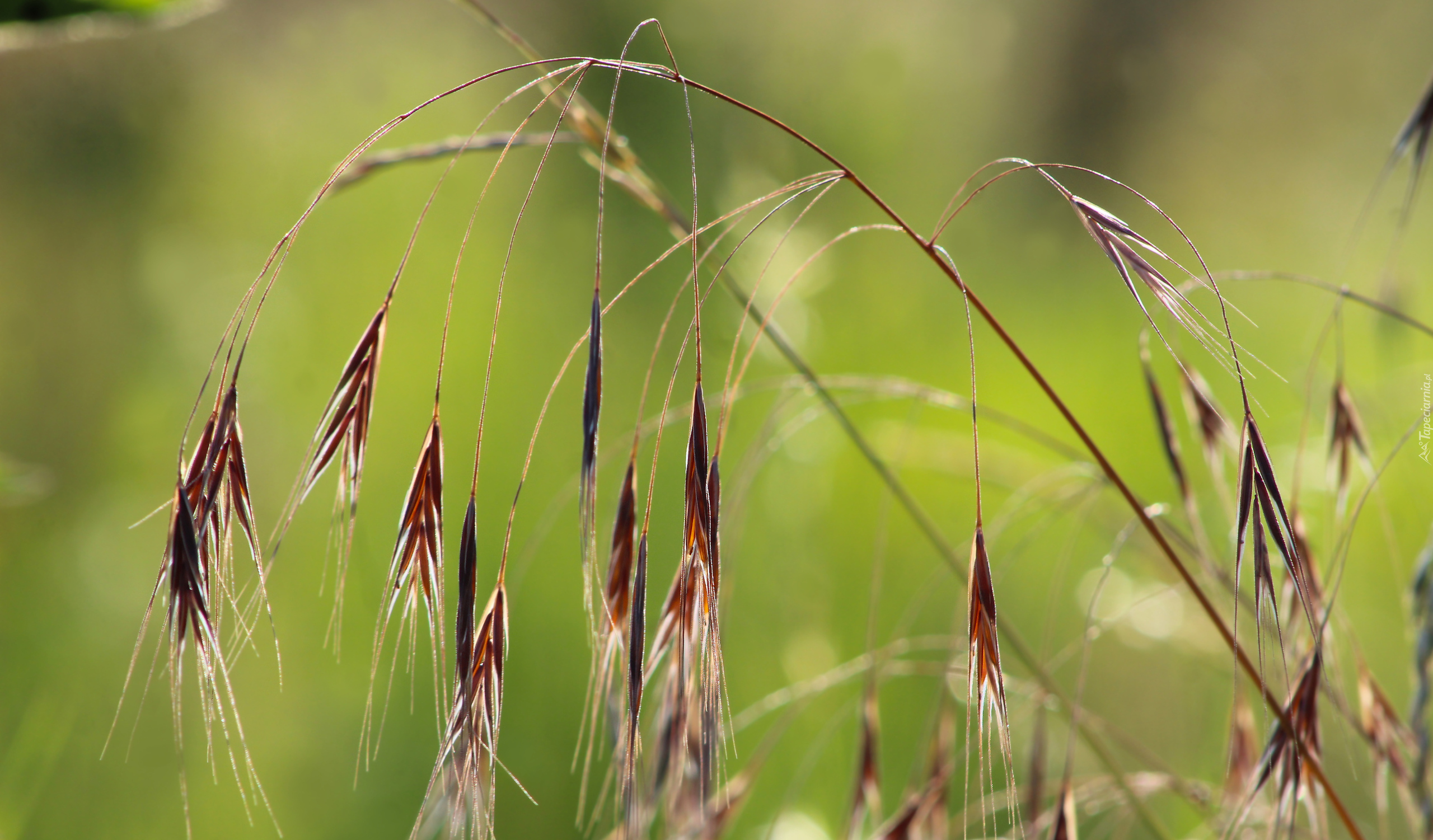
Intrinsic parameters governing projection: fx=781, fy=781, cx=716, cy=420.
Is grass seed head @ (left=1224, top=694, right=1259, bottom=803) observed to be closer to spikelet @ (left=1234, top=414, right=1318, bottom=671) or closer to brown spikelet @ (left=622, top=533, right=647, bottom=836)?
spikelet @ (left=1234, top=414, right=1318, bottom=671)

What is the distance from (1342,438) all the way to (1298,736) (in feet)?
0.54

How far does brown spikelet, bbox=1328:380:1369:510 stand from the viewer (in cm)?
37

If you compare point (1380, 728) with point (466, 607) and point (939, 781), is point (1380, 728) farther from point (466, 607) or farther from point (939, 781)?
point (466, 607)

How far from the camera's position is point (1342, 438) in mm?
380

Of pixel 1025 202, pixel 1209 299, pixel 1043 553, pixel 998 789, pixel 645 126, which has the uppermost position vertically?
pixel 645 126

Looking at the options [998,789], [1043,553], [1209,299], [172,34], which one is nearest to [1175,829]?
[998,789]

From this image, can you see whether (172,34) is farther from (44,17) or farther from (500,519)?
(44,17)

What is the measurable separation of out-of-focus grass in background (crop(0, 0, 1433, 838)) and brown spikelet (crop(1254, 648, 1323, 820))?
24 centimetres

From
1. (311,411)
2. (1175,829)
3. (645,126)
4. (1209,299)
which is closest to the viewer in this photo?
(1175,829)

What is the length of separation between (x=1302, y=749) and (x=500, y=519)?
2.57 feet

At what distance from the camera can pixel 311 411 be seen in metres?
1.06

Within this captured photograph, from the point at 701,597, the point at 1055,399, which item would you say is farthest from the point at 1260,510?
the point at 701,597

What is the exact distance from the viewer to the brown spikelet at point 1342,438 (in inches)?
14.7

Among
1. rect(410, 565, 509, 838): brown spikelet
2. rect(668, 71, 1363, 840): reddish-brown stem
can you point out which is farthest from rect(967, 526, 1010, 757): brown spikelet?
rect(410, 565, 509, 838): brown spikelet
